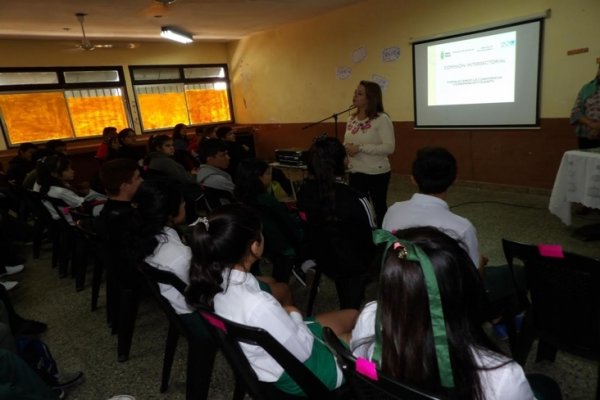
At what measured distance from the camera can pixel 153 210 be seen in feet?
5.21

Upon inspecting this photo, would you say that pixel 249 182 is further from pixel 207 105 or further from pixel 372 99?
pixel 207 105

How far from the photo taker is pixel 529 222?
328 centimetres

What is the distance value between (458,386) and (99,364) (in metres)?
1.90

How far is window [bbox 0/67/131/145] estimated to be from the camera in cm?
580

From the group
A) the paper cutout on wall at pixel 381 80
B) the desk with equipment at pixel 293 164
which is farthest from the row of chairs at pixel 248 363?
the paper cutout on wall at pixel 381 80

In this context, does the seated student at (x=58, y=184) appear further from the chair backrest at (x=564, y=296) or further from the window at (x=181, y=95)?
the window at (x=181, y=95)

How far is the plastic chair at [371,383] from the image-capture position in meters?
0.64

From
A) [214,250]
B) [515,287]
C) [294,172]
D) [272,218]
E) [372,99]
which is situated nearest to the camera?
[214,250]

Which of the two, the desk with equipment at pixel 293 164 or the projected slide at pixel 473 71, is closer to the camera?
the projected slide at pixel 473 71

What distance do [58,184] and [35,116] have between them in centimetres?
408

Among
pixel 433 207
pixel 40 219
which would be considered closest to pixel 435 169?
pixel 433 207

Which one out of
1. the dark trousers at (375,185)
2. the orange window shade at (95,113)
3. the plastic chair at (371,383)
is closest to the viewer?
the plastic chair at (371,383)

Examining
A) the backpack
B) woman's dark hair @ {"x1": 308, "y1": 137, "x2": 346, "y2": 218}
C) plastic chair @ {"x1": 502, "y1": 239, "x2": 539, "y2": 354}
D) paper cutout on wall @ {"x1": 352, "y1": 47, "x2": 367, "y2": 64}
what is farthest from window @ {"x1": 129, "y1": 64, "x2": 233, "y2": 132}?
plastic chair @ {"x1": 502, "y1": 239, "x2": 539, "y2": 354}

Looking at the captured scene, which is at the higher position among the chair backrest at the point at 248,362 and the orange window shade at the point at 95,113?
the orange window shade at the point at 95,113
